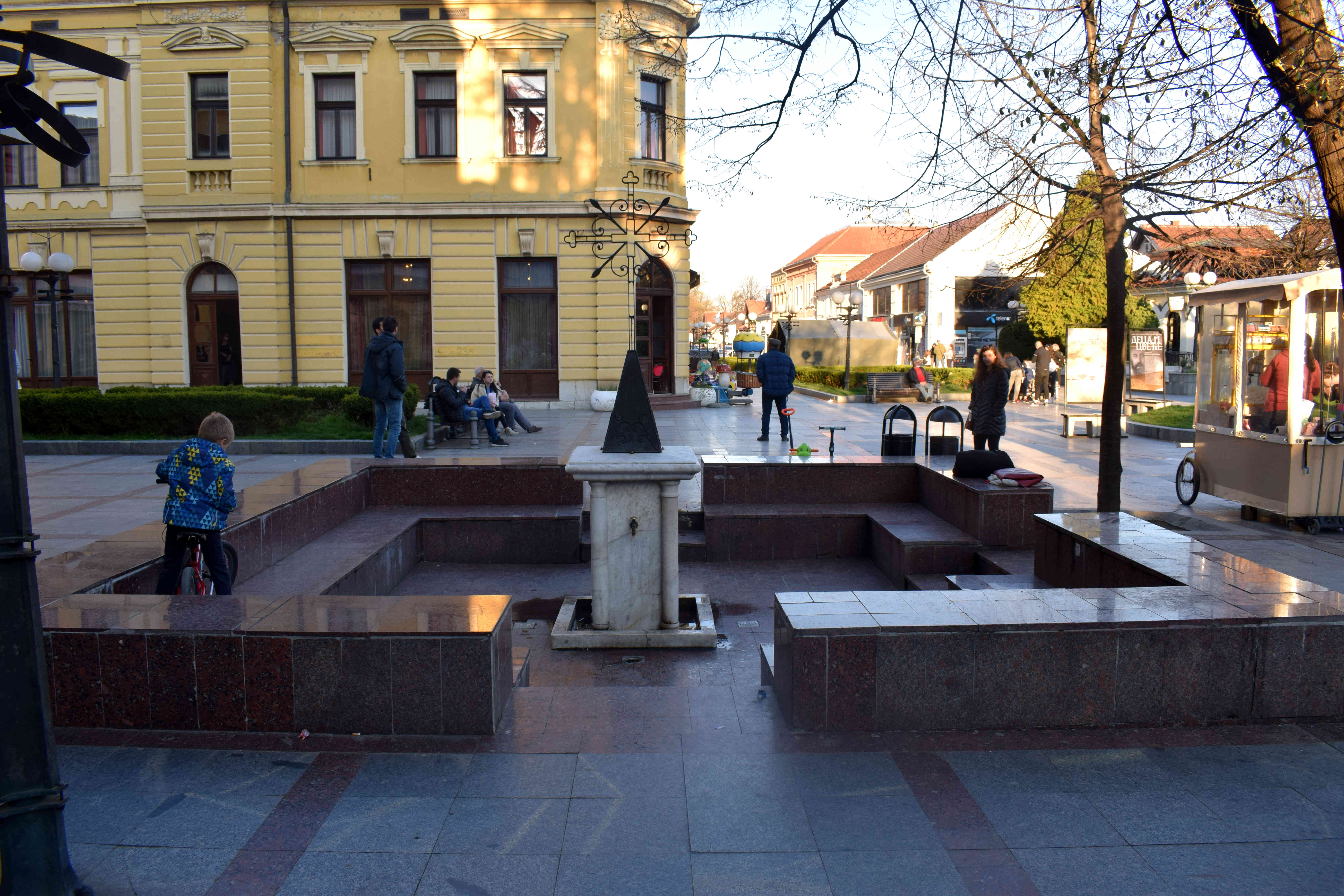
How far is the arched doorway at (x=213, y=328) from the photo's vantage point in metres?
26.0

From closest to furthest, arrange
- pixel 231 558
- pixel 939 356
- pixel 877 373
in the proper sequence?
1. pixel 231 558
2. pixel 877 373
3. pixel 939 356

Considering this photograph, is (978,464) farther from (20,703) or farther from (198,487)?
(20,703)

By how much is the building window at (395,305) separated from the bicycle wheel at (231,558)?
63.4ft

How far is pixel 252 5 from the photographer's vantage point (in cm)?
2477

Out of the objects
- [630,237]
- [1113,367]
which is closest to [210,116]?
[630,237]

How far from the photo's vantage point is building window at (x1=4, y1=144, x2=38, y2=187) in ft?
88.0

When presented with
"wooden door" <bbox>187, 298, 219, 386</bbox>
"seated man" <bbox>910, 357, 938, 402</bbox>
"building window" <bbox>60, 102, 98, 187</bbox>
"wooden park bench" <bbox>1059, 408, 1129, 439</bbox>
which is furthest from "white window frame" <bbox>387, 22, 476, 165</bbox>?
"wooden park bench" <bbox>1059, 408, 1129, 439</bbox>

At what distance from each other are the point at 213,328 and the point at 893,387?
19117mm

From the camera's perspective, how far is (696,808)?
3.80 metres

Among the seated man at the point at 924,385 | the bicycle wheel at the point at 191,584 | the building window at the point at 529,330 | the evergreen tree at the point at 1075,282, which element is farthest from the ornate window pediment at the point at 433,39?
the bicycle wheel at the point at 191,584

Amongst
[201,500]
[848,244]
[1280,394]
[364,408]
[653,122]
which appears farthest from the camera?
[848,244]

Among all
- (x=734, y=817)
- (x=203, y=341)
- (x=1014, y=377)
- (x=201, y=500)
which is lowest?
(x=734, y=817)

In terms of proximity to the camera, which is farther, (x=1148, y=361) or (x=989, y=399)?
(x=1148, y=361)

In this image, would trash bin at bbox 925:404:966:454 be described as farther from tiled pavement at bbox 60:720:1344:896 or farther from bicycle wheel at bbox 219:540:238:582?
bicycle wheel at bbox 219:540:238:582
